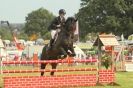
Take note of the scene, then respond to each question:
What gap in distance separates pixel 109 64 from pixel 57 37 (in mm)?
5566

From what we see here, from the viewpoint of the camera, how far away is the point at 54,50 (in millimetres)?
17609

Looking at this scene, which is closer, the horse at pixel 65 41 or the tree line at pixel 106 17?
the horse at pixel 65 41

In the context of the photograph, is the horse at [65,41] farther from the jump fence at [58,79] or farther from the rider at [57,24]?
the jump fence at [58,79]

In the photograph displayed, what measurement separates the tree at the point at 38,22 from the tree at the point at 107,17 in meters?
32.3

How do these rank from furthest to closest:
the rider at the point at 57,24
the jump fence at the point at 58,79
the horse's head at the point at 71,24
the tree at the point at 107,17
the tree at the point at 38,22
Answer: the tree at the point at 38,22
the tree at the point at 107,17
the rider at the point at 57,24
the horse's head at the point at 71,24
the jump fence at the point at 58,79

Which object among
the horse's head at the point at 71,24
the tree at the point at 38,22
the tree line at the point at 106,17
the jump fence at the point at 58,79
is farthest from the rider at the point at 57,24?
the tree at the point at 38,22

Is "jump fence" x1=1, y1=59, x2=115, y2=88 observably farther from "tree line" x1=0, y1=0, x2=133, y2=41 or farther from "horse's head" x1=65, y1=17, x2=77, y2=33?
"tree line" x1=0, y1=0, x2=133, y2=41

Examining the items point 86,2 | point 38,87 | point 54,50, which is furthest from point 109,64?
point 86,2

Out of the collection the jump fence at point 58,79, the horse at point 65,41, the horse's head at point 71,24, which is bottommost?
the jump fence at point 58,79

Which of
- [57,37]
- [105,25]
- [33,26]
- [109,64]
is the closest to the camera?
[57,37]

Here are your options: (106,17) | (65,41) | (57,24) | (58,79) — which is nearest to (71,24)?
(65,41)

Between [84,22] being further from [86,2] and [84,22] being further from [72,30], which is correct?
[72,30]

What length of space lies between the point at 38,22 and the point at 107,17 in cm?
4541

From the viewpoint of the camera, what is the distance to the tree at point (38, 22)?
12747 centimetres
